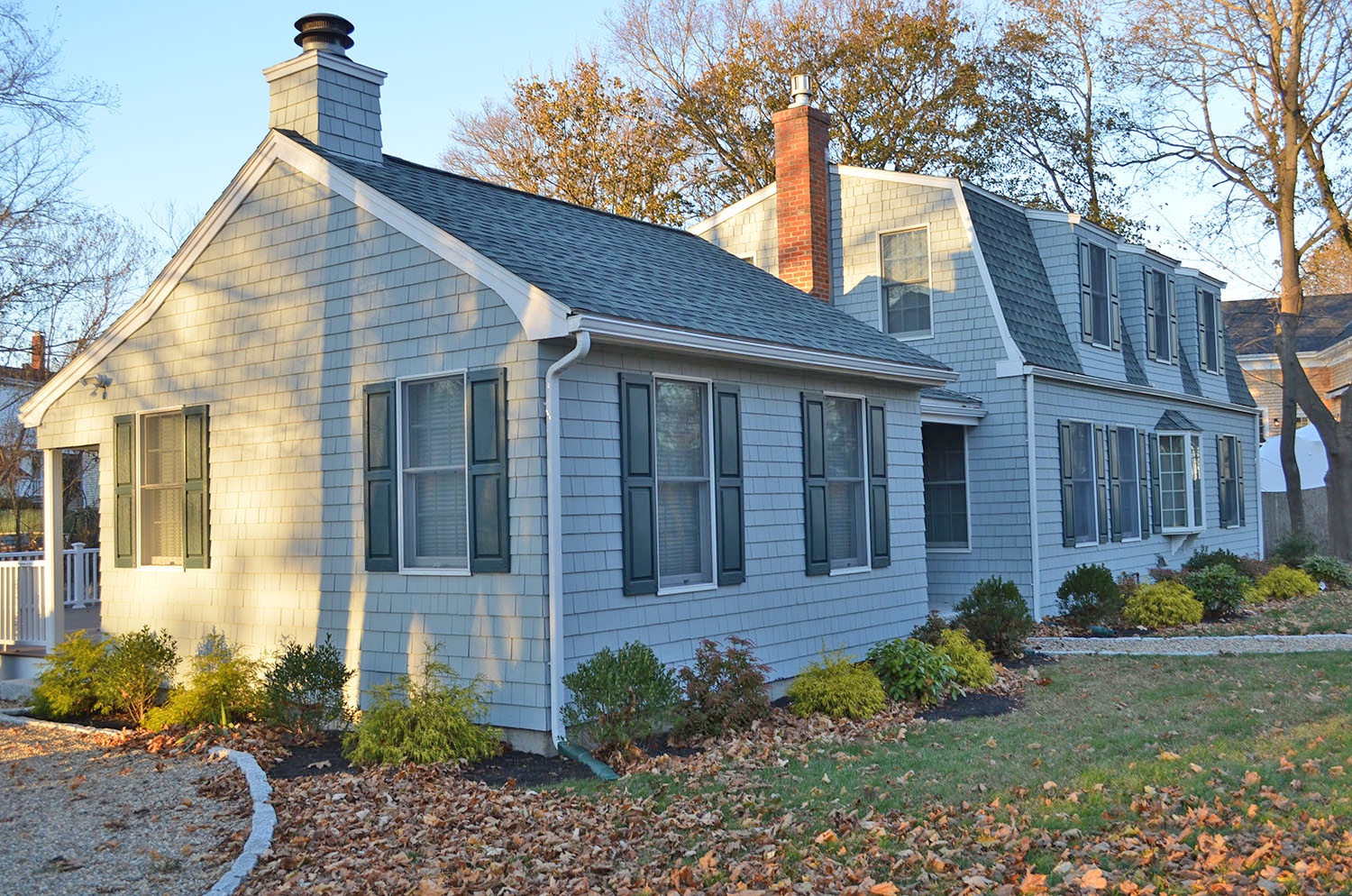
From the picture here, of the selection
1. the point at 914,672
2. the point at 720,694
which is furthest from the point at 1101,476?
the point at 720,694

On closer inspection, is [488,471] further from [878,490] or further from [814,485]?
[878,490]

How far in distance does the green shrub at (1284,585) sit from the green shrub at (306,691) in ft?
48.8

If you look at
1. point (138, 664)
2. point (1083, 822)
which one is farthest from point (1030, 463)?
point (138, 664)

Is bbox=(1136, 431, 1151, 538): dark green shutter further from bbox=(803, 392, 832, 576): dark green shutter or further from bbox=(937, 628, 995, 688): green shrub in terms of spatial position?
bbox=(803, 392, 832, 576): dark green shutter

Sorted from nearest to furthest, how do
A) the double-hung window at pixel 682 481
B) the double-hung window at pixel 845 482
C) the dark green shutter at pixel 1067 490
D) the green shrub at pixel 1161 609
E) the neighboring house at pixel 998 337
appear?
the double-hung window at pixel 682 481 → the double-hung window at pixel 845 482 → the green shrub at pixel 1161 609 → the neighboring house at pixel 998 337 → the dark green shutter at pixel 1067 490

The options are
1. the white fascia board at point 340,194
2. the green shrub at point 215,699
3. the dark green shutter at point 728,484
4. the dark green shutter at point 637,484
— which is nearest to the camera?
the white fascia board at point 340,194

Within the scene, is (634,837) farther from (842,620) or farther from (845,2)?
(845,2)

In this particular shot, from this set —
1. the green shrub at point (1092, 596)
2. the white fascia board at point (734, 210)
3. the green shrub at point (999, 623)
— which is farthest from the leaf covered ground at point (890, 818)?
the white fascia board at point (734, 210)

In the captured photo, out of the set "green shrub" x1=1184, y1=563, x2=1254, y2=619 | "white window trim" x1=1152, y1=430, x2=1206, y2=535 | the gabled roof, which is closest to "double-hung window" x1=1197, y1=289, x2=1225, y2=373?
"white window trim" x1=1152, y1=430, x2=1206, y2=535

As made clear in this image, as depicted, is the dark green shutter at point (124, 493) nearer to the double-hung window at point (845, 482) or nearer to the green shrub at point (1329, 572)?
the double-hung window at point (845, 482)

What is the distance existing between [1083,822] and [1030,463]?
10124 millimetres

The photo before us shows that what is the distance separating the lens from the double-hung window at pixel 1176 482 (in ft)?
67.3

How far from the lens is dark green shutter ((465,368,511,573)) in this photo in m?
8.92

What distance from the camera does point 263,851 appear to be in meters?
6.45
